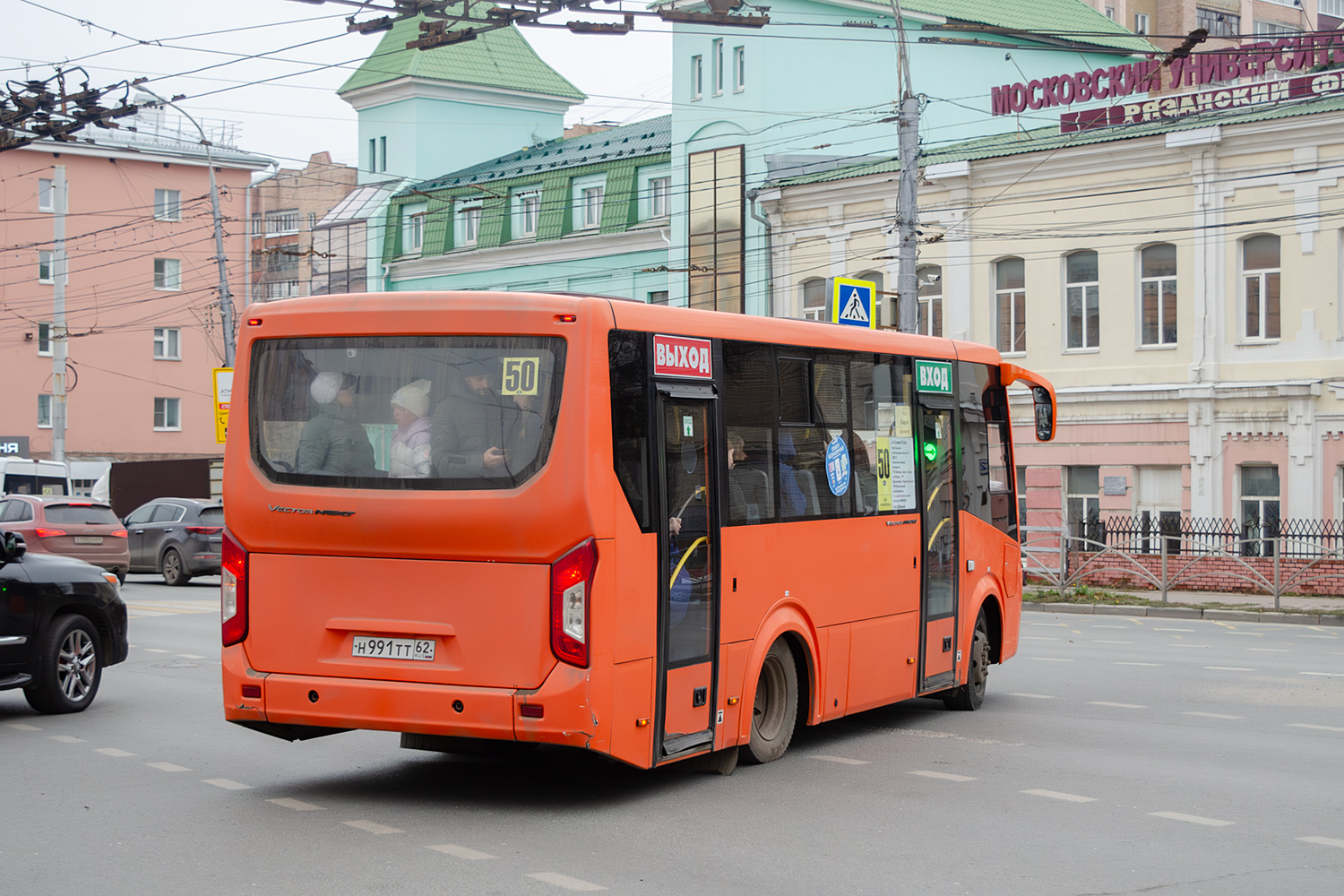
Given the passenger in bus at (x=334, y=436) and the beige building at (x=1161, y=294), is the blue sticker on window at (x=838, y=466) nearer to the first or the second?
the passenger in bus at (x=334, y=436)

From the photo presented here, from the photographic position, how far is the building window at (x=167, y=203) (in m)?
61.6

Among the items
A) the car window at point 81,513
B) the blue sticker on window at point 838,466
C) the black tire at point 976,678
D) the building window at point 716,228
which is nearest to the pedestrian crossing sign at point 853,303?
the black tire at point 976,678

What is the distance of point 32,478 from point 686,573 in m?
31.3

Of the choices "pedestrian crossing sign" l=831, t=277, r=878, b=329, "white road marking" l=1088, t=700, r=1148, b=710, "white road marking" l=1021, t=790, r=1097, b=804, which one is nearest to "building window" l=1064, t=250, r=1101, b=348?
"pedestrian crossing sign" l=831, t=277, r=878, b=329

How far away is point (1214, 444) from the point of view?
97.6ft

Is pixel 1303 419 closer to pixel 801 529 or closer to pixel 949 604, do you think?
pixel 949 604

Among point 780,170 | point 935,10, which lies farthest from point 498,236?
point 935,10

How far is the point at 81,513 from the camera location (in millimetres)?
26422

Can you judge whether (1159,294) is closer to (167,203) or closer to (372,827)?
(372,827)

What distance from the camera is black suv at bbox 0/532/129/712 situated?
463 inches

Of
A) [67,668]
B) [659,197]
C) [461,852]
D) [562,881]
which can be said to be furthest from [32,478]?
[562,881]

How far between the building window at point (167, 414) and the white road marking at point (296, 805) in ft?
186

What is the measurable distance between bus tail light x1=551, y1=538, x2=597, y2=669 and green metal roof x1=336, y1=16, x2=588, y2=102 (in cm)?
4261

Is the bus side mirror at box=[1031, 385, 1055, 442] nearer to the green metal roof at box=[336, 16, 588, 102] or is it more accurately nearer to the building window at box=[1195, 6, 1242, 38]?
the green metal roof at box=[336, 16, 588, 102]
